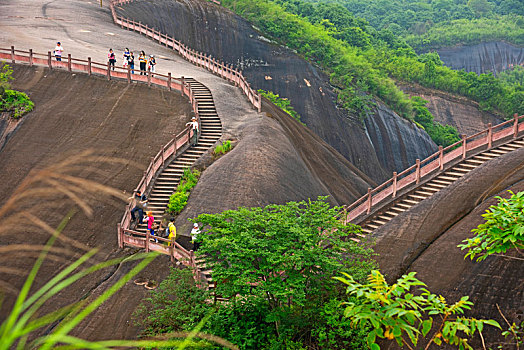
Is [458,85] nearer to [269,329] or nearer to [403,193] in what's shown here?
[403,193]

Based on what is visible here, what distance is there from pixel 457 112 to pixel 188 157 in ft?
176

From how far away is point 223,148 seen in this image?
3114 cm

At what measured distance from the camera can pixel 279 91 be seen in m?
60.4

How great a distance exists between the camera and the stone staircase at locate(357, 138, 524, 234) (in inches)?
997

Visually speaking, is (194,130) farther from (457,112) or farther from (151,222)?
(457,112)

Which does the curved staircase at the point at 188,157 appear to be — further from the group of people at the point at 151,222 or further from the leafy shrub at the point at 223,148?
the leafy shrub at the point at 223,148

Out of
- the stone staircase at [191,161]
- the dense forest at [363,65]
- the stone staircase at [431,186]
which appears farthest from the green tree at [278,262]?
the dense forest at [363,65]

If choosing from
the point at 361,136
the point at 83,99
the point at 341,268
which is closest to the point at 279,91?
the point at 361,136

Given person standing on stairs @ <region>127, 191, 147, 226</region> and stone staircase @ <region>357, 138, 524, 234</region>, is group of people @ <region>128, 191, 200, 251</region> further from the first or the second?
stone staircase @ <region>357, 138, 524, 234</region>

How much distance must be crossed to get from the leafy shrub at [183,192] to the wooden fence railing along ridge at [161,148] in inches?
53.7

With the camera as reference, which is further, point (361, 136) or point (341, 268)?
point (361, 136)

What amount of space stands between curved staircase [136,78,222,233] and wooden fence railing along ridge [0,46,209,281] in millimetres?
383

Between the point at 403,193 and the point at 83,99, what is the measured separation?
1793 centimetres

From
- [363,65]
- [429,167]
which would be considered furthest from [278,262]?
[363,65]
